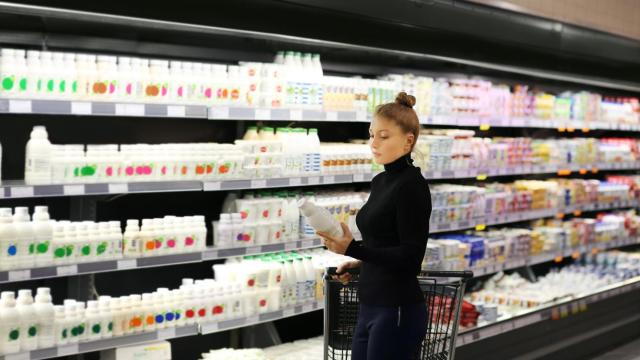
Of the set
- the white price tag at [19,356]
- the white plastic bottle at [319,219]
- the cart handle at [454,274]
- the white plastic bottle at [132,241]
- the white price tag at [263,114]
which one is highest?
the white price tag at [263,114]

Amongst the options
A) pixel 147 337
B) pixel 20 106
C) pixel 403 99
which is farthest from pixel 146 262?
pixel 403 99

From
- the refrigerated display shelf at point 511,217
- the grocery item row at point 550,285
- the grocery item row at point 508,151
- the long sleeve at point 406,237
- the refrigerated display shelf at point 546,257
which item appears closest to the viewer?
the long sleeve at point 406,237

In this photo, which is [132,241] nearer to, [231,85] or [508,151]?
[231,85]

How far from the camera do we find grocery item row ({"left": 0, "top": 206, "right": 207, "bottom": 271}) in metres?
3.69

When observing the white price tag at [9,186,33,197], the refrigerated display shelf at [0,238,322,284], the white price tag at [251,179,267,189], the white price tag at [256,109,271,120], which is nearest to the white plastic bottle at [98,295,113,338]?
the refrigerated display shelf at [0,238,322,284]

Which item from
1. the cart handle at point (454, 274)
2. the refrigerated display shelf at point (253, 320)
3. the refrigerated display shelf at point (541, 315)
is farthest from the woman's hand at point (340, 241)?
the refrigerated display shelf at point (253, 320)

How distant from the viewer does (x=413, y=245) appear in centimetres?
258

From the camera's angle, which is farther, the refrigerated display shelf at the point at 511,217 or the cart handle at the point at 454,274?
the refrigerated display shelf at the point at 511,217

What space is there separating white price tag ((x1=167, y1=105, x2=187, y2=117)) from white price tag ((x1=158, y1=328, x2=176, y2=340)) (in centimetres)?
114

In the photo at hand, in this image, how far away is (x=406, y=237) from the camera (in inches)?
102

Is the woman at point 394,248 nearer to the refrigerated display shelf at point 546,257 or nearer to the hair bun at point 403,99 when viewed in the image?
the hair bun at point 403,99

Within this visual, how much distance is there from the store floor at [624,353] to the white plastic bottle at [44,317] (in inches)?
139

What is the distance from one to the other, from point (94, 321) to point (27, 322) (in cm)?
35

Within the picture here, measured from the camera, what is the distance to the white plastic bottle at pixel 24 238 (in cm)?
369
